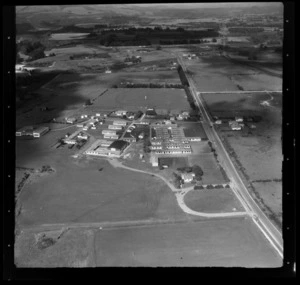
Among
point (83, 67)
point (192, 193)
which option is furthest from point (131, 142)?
point (83, 67)

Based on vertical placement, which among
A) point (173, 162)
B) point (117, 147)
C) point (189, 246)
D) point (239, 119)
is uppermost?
point (239, 119)

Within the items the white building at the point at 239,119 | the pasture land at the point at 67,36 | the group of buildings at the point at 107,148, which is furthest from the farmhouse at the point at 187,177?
the pasture land at the point at 67,36

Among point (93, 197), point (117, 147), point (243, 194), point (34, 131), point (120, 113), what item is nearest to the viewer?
point (93, 197)

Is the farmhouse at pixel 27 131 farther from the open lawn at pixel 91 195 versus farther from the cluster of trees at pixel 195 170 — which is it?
the cluster of trees at pixel 195 170

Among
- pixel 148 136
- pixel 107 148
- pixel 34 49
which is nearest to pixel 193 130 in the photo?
pixel 148 136

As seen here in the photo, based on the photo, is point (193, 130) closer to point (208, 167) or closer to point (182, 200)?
point (208, 167)

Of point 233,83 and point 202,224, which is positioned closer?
point 202,224
